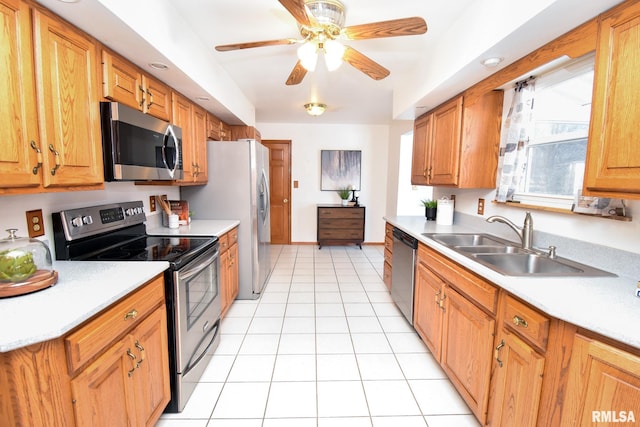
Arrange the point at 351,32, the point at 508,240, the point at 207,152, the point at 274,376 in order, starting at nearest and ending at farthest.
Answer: the point at 351,32 → the point at 274,376 → the point at 508,240 → the point at 207,152

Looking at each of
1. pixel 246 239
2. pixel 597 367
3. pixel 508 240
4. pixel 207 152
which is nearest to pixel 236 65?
pixel 207 152

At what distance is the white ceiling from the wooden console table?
86.9 inches

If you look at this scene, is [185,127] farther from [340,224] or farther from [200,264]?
[340,224]

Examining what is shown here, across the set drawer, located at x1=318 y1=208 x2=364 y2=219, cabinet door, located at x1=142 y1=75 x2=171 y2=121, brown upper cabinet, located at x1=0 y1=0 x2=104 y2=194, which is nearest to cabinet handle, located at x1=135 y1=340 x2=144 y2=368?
brown upper cabinet, located at x1=0 y1=0 x2=104 y2=194

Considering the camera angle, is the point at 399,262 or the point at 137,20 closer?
the point at 137,20

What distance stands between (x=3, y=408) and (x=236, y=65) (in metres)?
2.64

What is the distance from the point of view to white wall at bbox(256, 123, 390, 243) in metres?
5.29

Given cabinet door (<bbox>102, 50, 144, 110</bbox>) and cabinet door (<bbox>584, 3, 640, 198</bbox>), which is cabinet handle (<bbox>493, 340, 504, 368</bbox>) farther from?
cabinet door (<bbox>102, 50, 144, 110</bbox>)

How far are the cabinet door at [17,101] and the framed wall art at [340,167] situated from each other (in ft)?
14.5

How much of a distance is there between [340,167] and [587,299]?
448 cm

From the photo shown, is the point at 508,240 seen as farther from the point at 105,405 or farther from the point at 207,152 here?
the point at 207,152

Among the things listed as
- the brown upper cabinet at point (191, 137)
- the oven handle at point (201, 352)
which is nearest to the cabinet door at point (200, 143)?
the brown upper cabinet at point (191, 137)

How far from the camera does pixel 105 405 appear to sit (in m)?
1.02

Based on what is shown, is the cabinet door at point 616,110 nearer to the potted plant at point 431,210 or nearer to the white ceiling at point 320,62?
the white ceiling at point 320,62
